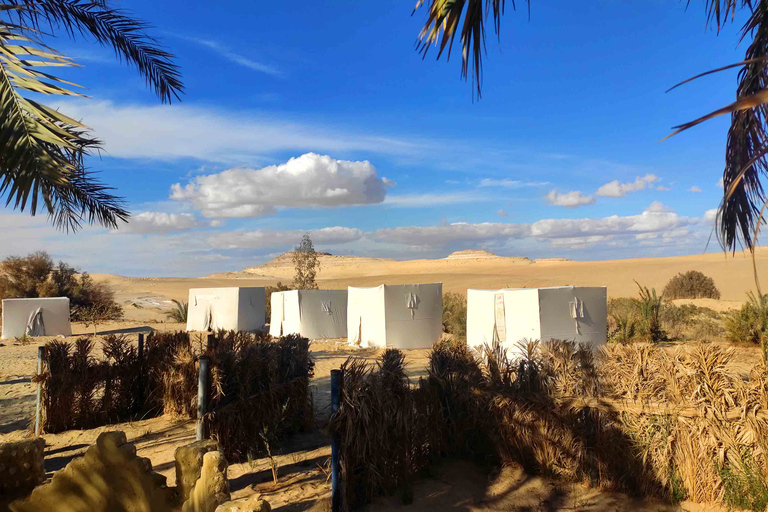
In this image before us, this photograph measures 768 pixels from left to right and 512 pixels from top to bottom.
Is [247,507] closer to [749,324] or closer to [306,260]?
[749,324]

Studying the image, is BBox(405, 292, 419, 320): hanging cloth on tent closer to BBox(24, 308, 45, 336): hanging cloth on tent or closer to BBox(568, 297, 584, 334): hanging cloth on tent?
BBox(568, 297, 584, 334): hanging cloth on tent

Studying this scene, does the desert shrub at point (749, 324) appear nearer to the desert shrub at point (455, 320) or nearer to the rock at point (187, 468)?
the desert shrub at point (455, 320)

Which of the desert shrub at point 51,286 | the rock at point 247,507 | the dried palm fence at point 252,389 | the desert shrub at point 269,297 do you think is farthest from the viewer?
the desert shrub at point 269,297

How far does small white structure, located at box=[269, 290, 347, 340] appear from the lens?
1762 centimetres

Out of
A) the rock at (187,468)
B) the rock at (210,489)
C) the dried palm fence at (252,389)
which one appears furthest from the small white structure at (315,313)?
the rock at (210,489)

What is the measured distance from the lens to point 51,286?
23609 mm

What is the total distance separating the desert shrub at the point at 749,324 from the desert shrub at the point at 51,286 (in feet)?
74.2

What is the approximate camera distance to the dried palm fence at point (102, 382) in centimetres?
712

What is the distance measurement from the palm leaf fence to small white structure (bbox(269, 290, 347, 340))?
9499 millimetres

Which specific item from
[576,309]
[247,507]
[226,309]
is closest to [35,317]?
[226,309]

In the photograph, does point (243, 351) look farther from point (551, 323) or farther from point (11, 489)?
point (551, 323)

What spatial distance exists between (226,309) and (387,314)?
23.4 ft

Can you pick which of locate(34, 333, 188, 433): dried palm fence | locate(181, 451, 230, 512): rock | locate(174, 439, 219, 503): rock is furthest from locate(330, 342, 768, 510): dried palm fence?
locate(34, 333, 188, 433): dried palm fence

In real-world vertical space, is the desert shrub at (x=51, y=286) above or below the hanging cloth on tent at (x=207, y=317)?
above
